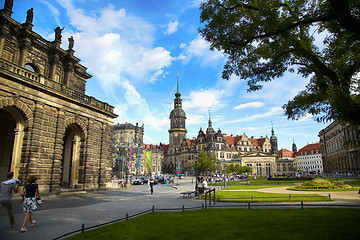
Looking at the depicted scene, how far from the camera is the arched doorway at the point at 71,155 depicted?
24.0 m

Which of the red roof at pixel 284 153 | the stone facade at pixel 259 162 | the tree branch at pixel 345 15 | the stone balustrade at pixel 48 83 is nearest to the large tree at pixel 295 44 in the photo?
the tree branch at pixel 345 15

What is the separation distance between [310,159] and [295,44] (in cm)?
15408

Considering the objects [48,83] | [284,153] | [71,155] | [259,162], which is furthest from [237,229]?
[284,153]

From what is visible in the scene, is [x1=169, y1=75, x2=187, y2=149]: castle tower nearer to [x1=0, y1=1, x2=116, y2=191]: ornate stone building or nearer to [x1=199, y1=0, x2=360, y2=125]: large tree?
[x1=0, y1=1, x2=116, y2=191]: ornate stone building

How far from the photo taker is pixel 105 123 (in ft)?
90.9

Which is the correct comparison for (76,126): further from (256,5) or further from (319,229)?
(319,229)

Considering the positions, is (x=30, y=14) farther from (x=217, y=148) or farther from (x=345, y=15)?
(x=217, y=148)

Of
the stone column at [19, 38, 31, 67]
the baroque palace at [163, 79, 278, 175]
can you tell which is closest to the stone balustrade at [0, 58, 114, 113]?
the stone column at [19, 38, 31, 67]

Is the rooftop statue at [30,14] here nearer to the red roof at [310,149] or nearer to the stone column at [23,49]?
the stone column at [23,49]

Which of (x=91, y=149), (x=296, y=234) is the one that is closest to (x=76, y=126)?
(x=91, y=149)

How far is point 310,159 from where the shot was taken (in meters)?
142

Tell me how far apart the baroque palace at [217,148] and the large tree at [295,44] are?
77.3 m

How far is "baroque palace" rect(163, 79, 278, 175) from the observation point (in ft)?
313

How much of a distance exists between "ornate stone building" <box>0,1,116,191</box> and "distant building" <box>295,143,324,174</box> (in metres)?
140
